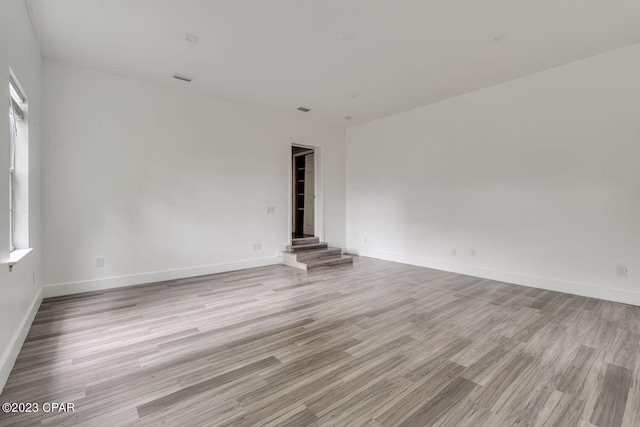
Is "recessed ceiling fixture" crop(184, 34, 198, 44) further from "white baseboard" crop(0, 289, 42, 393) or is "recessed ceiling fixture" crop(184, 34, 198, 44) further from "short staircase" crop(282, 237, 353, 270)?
"short staircase" crop(282, 237, 353, 270)

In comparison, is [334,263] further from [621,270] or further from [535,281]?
[621,270]

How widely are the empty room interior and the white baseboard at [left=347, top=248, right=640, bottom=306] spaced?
3 cm

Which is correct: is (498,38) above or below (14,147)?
above

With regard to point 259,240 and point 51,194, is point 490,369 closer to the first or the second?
point 259,240

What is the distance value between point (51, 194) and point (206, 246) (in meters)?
2.01

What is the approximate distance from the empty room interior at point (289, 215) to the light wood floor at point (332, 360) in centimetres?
2

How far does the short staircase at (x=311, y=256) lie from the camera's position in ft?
16.8

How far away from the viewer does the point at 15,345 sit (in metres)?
2.09

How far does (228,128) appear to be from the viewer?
4863 millimetres

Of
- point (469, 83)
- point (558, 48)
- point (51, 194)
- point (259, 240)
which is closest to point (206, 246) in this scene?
point (259, 240)

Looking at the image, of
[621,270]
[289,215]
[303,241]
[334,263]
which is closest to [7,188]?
[289,215]

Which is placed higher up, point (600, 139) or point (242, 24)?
point (242, 24)

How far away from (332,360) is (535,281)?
3420 millimetres

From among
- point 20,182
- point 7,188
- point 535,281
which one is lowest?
point 535,281
